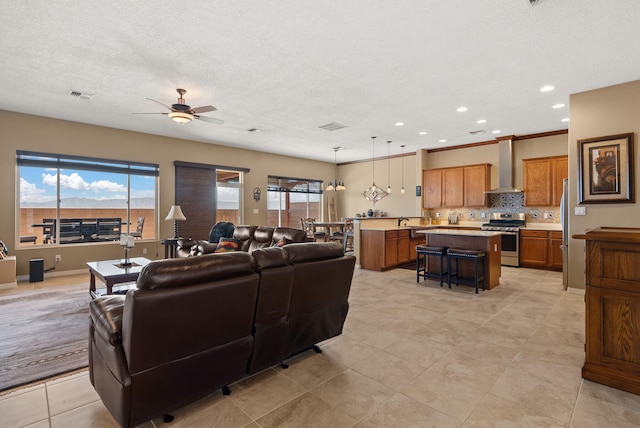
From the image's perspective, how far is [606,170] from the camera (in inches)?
169

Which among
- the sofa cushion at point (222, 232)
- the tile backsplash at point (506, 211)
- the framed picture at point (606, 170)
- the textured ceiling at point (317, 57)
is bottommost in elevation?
the sofa cushion at point (222, 232)

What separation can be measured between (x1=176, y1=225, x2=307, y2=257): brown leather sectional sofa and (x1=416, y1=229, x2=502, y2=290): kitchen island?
245cm

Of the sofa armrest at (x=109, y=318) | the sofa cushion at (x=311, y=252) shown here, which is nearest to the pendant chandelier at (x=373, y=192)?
the sofa cushion at (x=311, y=252)

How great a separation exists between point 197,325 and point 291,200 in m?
8.30

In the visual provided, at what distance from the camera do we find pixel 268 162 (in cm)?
910

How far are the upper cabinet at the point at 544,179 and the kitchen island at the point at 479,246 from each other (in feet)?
7.74

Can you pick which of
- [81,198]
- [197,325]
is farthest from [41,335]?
[81,198]

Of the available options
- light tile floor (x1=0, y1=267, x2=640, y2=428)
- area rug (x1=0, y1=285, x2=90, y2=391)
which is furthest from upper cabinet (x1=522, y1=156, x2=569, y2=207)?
area rug (x1=0, y1=285, x2=90, y2=391)

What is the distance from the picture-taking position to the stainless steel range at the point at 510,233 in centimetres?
668

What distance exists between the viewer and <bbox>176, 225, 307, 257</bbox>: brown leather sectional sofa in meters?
4.87

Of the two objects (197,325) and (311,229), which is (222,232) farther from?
(197,325)

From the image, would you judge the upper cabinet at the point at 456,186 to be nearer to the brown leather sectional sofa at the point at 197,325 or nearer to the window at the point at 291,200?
the window at the point at 291,200

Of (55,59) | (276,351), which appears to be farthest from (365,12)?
(55,59)

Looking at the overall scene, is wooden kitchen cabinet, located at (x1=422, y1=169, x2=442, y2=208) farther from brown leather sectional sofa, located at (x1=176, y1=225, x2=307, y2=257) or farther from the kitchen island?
brown leather sectional sofa, located at (x1=176, y1=225, x2=307, y2=257)
